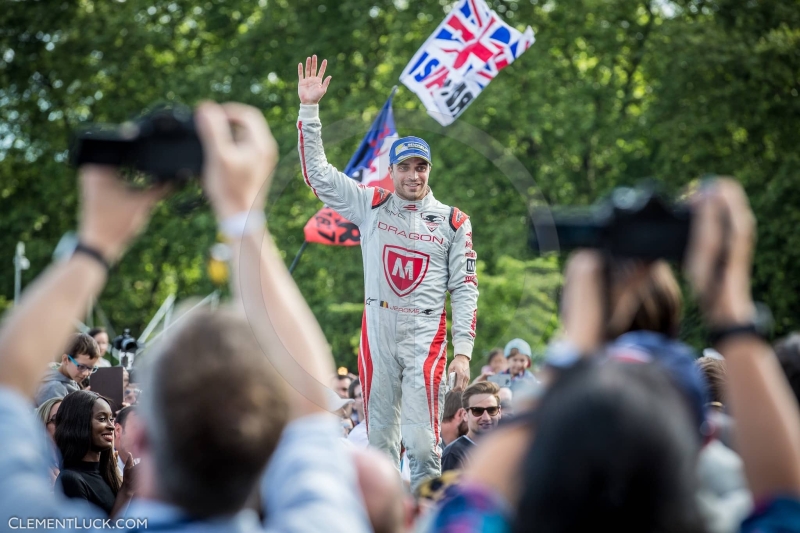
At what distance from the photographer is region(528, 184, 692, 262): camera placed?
2.19 metres

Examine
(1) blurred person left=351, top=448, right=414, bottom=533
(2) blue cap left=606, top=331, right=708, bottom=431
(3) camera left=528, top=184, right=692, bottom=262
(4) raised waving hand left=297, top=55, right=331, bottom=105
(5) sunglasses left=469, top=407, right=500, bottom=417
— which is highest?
(3) camera left=528, top=184, right=692, bottom=262

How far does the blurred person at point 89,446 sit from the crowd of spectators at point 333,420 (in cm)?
324

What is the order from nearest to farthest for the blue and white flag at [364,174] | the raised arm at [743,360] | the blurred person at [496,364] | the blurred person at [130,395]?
the raised arm at [743,360] → the blue and white flag at [364,174] → the blurred person at [130,395] → the blurred person at [496,364]

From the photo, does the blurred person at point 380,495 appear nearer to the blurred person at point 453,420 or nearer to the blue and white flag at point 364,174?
the blue and white flag at point 364,174

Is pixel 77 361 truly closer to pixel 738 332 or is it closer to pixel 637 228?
pixel 637 228

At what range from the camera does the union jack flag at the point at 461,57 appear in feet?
28.0

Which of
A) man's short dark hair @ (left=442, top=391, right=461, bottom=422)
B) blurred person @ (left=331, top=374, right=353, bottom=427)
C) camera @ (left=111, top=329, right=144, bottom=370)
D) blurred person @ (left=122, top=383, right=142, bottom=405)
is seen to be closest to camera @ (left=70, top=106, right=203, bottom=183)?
man's short dark hair @ (left=442, top=391, right=461, bottom=422)

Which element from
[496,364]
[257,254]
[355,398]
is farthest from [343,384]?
[257,254]

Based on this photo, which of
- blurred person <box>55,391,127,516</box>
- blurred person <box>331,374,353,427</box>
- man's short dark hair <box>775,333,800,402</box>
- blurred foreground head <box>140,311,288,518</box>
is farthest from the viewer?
blurred person <box>331,374,353,427</box>

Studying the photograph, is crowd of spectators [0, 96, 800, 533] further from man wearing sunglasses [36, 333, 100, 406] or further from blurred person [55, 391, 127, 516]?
man wearing sunglasses [36, 333, 100, 406]

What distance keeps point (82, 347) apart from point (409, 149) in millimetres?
4555

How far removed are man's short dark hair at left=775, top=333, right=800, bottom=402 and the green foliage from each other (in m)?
15.1

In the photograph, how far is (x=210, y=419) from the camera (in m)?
1.76

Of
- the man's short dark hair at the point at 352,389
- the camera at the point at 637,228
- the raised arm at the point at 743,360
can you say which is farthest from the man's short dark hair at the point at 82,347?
the raised arm at the point at 743,360
